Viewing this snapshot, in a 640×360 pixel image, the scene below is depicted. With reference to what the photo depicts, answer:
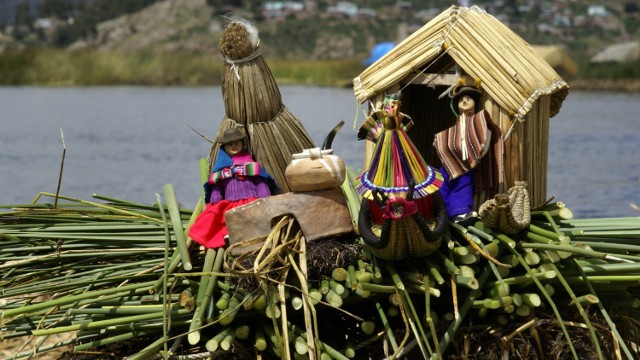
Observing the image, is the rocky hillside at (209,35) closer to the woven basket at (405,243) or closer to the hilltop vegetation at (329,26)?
the hilltop vegetation at (329,26)

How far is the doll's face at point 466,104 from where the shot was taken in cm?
495

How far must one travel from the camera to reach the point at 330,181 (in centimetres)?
465

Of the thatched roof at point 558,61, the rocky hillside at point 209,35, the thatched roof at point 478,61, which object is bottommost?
the thatched roof at point 478,61

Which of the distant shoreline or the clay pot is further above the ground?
the distant shoreline

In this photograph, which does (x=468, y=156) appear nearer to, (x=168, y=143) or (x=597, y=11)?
Result: (x=168, y=143)

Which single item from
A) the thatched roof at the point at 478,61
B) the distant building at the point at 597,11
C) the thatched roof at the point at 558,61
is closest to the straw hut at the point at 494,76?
the thatched roof at the point at 478,61

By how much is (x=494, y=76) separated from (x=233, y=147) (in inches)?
50.7

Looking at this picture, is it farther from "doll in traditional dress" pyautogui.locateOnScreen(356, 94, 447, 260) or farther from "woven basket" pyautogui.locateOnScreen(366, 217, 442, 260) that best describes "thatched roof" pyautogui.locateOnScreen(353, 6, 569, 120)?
"woven basket" pyautogui.locateOnScreen(366, 217, 442, 260)

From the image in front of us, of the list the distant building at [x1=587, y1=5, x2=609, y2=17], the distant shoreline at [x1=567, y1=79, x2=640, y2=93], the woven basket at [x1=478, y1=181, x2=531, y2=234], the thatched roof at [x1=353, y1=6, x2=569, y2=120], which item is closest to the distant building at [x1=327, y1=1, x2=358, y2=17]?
the distant building at [x1=587, y1=5, x2=609, y2=17]

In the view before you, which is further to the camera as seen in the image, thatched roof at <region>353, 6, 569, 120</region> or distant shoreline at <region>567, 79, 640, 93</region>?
distant shoreline at <region>567, 79, 640, 93</region>

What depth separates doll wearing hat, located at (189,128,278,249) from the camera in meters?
4.91

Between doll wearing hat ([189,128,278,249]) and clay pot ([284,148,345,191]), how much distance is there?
342 mm

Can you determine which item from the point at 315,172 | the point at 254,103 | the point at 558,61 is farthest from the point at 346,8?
the point at 315,172

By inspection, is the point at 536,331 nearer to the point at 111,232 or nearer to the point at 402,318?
the point at 402,318
